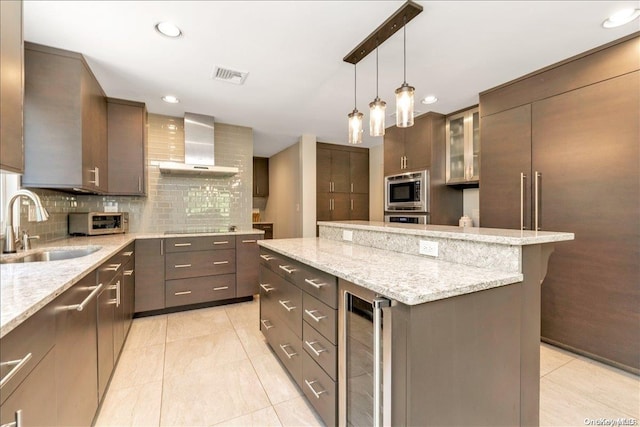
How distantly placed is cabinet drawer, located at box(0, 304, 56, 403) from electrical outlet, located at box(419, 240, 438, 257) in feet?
5.58

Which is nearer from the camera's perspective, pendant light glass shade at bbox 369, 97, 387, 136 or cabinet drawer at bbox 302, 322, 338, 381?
cabinet drawer at bbox 302, 322, 338, 381

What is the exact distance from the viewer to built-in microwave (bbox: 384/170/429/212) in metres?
3.65

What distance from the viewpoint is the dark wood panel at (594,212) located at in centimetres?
203

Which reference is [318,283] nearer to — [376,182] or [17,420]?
[17,420]

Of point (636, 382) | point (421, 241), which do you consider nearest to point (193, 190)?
point (421, 241)

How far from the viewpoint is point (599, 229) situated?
2.17 meters

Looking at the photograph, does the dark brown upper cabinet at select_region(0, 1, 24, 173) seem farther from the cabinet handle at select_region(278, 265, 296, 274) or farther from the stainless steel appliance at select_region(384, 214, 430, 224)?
the stainless steel appliance at select_region(384, 214, 430, 224)

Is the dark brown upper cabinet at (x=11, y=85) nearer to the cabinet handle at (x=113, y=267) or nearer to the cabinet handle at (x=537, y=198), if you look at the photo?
the cabinet handle at (x=113, y=267)

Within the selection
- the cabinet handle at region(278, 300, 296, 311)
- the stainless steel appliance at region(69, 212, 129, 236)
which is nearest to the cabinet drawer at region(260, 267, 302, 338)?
the cabinet handle at region(278, 300, 296, 311)

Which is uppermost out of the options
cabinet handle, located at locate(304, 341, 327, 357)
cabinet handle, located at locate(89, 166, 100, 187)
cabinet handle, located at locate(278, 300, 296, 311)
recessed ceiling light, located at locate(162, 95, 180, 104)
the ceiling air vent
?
recessed ceiling light, located at locate(162, 95, 180, 104)

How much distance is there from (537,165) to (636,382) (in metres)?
1.71

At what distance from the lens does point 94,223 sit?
9.57 ft

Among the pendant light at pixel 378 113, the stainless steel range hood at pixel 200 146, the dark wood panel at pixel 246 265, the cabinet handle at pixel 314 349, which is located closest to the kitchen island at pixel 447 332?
the cabinet handle at pixel 314 349

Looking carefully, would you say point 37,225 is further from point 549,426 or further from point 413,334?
point 549,426
